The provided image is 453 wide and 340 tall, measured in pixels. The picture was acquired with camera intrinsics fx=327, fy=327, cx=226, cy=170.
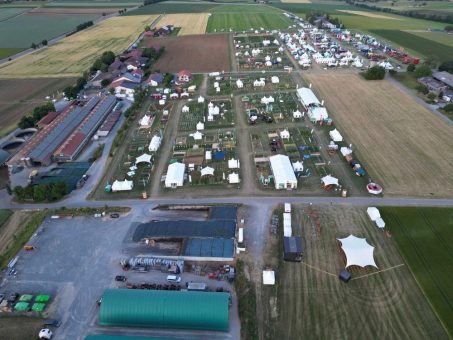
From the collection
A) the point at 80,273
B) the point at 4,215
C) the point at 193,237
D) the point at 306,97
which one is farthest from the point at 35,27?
the point at 193,237

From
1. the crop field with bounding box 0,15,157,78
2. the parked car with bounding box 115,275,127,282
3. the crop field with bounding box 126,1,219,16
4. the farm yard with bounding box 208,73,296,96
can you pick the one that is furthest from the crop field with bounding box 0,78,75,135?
the crop field with bounding box 126,1,219,16

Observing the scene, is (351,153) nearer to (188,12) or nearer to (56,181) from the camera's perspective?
(56,181)

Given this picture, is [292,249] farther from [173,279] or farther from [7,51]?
[7,51]

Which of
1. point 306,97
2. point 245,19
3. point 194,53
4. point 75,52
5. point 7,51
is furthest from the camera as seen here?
point 245,19

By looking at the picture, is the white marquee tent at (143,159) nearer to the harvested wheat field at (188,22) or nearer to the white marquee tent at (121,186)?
the white marquee tent at (121,186)

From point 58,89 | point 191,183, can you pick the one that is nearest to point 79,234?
point 191,183

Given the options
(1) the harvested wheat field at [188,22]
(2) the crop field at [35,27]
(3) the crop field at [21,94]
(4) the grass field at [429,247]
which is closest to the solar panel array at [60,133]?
(3) the crop field at [21,94]

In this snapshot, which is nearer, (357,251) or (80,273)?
(357,251)
